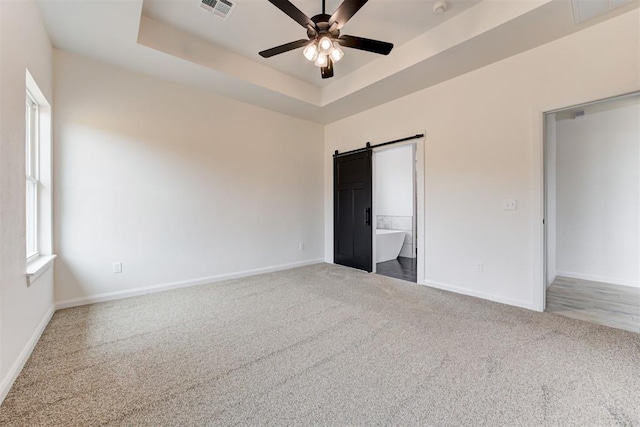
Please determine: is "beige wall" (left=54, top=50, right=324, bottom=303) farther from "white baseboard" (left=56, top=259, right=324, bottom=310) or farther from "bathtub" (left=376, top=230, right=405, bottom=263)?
"bathtub" (left=376, top=230, right=405, bottom=263)

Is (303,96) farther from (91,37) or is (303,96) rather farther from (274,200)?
(91,37)

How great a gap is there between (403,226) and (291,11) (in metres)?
5.36

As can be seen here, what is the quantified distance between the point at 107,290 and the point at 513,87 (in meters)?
5.16

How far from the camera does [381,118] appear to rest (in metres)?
4.39

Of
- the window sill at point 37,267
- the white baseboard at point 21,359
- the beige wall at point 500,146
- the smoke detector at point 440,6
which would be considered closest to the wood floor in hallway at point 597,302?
the beige wall at point 500,146

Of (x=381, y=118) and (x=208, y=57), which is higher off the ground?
(x=208, y=57)

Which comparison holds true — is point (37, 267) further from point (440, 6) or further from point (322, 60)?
point (440, 6)

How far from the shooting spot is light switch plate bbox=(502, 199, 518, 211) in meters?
3.02

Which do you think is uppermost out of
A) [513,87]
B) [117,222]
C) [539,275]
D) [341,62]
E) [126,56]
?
[341,62]

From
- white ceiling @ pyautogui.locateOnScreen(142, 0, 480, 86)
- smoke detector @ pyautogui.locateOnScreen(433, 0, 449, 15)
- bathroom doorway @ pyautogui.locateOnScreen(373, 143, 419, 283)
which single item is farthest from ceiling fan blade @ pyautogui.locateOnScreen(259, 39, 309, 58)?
bathroom doorway @ pyautogui.locateOnScreen(373, 143, 419, 283)

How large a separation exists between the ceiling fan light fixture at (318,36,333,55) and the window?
2.74 metres

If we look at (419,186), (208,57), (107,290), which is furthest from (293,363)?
(208,57)

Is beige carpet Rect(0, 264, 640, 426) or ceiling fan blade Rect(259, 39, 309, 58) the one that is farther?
ceiling fan blade Rect(259, 39, 309, 58)

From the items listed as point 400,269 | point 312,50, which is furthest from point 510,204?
point 312,50
